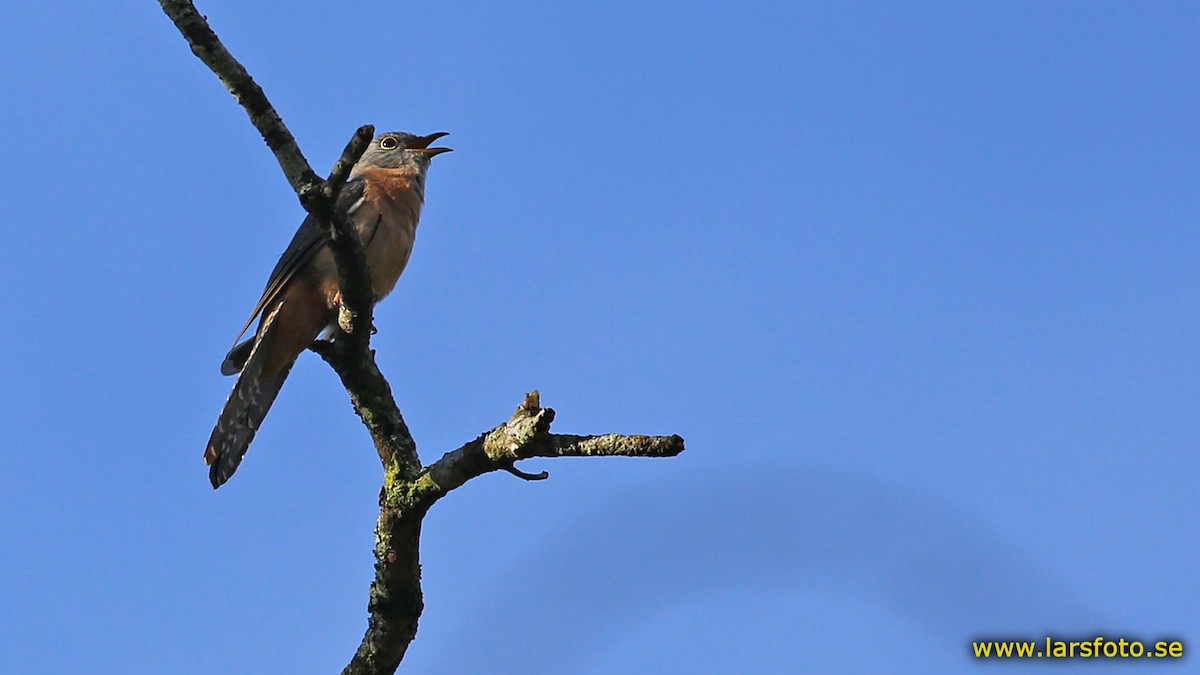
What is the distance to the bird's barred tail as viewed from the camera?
705 cm

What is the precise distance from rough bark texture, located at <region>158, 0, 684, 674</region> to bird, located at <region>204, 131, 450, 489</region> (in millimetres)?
1205

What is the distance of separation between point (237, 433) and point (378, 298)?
1.56m

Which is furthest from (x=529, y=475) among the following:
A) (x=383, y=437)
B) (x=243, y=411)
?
(x=243, y=411)

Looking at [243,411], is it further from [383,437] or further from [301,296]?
[383,437]

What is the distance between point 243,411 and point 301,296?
0.89 metres

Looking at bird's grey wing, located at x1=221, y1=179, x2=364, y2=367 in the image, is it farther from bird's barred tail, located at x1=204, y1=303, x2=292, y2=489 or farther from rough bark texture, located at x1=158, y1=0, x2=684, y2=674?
rough bark texture, located at x1=158, y1=0, x2=684, y2=674

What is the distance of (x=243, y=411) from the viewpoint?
7.30 m

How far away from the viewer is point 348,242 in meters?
5.29

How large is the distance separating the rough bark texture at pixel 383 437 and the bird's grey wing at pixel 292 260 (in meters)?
1.70

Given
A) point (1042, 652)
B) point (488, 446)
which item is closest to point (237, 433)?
point (488, 446)

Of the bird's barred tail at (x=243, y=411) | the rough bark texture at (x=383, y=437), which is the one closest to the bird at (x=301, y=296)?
the bird's barred tail at (x=243, y=411)

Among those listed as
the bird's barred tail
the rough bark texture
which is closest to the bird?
the bird's barred tail

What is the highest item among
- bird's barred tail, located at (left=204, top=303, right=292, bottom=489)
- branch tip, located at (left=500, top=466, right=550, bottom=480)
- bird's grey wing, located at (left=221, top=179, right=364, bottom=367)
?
bird's grey wing, located at (left=221, top=179, right=364, bottom=367)

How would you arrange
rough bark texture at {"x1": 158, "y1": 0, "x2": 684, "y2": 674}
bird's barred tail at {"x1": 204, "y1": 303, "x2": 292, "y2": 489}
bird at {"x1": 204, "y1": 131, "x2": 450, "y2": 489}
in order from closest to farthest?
1. rough bark texture at {"x1": 158, "y1": 0, "x2": 684, "y2": 674}
2. bird's barred tail at {"x1": 204, "y1": 303, "x2": 292, "y2": 489}
3. bird at {"x1": 204, "y1": 131, "x2": 450, "y2": 489}
